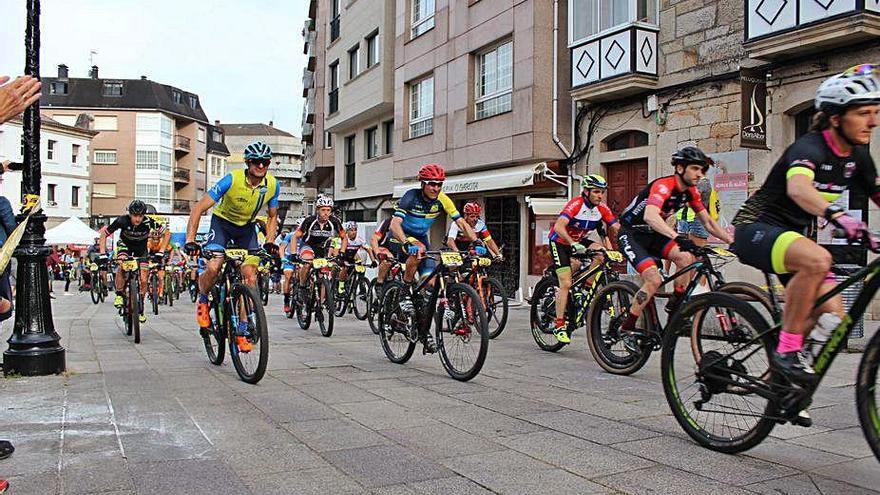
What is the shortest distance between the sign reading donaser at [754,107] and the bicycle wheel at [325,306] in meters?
7.27

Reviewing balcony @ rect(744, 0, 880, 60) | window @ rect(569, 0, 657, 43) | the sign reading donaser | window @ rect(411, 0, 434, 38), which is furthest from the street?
window @ rect(411, 0, 434, 38)

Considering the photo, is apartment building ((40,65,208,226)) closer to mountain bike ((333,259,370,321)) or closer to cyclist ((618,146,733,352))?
mountain bike ((333,259,370,321))

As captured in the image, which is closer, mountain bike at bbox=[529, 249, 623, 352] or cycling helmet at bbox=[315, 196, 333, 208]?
mountain bike at bbox=[529, 249, 623, 352]

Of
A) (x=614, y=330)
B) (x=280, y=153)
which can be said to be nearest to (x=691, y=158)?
(x=614, y=330)

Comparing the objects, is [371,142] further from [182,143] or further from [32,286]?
[182,143]

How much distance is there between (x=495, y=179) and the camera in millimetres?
19875

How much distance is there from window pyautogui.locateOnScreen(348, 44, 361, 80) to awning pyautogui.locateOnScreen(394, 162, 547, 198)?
1046 centimetres

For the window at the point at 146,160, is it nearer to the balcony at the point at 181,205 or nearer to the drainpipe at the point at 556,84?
the balcony at the point at 181,205

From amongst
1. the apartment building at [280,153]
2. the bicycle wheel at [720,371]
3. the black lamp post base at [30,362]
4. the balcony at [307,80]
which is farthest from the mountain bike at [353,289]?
the apartment building at [280,153]

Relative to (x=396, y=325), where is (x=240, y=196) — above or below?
above

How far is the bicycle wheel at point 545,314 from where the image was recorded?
8688 millimetres

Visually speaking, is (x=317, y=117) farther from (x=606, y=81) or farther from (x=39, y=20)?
(x=39, y=20)

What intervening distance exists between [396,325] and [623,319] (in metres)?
2.20

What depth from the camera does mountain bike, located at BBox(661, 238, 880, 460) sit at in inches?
138
